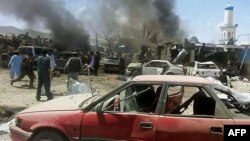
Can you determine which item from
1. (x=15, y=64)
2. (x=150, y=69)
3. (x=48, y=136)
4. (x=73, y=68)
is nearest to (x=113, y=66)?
(x=150, y=69)

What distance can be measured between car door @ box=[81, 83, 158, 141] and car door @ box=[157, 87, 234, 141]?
0.39 feet

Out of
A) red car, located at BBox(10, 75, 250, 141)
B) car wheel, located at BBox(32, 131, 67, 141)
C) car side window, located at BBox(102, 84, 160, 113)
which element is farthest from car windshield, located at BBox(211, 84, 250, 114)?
car wheel, located at BBox(32, 131, 67, 141)

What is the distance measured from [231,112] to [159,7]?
4550 cm

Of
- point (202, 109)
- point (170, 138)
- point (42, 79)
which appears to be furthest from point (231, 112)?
point (42, 79)

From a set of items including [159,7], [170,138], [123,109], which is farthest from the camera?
[159,7]

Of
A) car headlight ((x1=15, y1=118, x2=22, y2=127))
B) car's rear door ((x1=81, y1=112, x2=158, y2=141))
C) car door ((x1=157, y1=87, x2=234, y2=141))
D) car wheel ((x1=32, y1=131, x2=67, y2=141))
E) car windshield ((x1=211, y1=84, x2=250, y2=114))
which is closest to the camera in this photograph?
car door ((x1=157, y1=87, x2=234, y2=141))

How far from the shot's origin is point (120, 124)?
200 inches

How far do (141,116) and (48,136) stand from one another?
3.95 ft

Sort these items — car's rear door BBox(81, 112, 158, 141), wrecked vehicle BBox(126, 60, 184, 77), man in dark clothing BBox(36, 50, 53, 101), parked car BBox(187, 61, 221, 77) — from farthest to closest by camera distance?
parked car BBox(187, 61, 221, 77) < wrecked vehicle BBox(126, 60, 184, 77) < man in dark clothing BBox(36, 50, 53, 101) < car's rear door BBox(81, 112, 158, 141)

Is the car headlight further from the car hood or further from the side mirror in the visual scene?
the side mirror

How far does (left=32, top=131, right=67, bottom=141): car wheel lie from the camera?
5.28 m

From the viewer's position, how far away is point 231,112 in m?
5.02

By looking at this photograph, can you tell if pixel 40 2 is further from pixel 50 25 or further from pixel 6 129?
pixel 6 129

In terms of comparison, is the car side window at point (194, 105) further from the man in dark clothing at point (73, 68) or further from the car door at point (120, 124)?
the man in dark clothing at point (73, 68)
